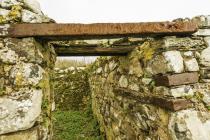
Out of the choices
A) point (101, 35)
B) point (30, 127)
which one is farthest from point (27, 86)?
point (101, 35)

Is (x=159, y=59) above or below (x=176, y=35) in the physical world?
below

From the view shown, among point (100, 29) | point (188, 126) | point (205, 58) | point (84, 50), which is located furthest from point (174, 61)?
point (84, 50)

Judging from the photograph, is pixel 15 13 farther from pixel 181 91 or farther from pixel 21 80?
pixel 181 91

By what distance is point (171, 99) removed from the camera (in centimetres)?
235

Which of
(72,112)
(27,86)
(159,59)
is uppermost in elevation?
(159,59)

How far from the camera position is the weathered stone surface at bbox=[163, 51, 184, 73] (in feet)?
7.98

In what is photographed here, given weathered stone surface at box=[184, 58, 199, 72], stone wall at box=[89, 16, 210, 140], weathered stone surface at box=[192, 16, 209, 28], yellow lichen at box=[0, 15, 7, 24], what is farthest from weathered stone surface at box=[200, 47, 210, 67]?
yellow lichen at box=[0, 15, 7, 24]

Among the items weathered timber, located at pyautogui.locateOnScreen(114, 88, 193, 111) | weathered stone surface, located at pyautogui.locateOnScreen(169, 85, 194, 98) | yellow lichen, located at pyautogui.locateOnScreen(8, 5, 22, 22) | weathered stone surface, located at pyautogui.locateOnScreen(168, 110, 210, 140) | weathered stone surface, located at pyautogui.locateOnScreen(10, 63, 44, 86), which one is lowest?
weathered stone surface, located at pyautogui.locateOnScreen(168, 110, 210, 140)

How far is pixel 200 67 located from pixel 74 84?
18.9 ft

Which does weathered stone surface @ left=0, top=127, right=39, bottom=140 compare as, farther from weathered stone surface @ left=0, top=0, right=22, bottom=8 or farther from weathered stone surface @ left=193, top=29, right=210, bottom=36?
weathered stone surface @ left=193, top=29, right=210, bottom=36

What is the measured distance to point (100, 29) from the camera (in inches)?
88.1

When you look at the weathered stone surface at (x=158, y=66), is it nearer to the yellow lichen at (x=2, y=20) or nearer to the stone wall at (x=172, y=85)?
the stone wall at (x=172, y=85)

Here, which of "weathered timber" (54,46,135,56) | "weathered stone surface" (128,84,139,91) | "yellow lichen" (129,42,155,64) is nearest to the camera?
"yellow lichen" (129,42,155,64)

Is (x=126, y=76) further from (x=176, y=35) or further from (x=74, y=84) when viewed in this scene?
(x=74, y=84)
